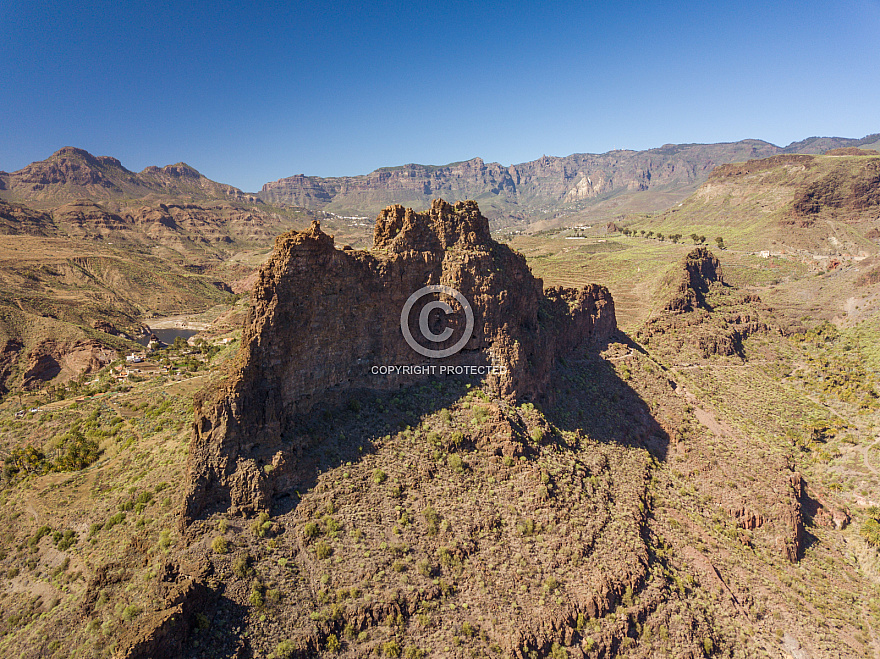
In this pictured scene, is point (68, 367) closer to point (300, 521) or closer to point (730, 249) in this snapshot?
point (300, 521)

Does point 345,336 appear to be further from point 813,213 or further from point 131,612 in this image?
point 813,213

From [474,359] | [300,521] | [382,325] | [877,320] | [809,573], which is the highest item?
[382,325]

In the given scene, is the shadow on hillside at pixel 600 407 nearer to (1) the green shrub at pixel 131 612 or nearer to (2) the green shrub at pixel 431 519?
(2) the green shrub at pixel 431 519

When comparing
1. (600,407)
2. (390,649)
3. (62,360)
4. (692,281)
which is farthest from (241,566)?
(62,360)

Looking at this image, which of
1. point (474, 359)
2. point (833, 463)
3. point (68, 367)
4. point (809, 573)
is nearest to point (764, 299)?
point (833, 463)

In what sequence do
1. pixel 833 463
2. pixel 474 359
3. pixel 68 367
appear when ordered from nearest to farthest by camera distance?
pixel 474 359, pixel 833 463, pixel 68 367
